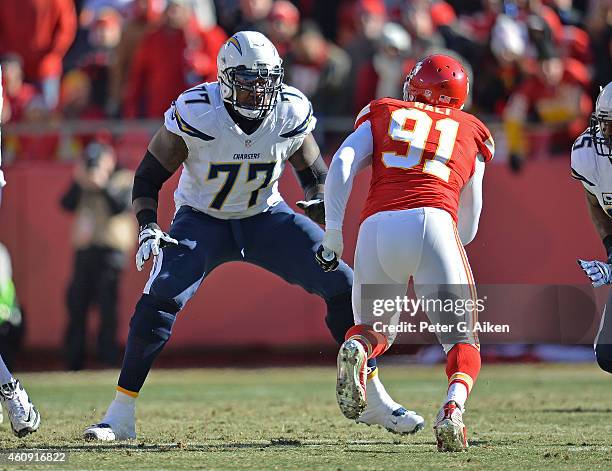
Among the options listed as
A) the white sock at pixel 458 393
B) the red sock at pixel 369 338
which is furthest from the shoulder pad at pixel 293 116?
the white sock at pixel 458 393

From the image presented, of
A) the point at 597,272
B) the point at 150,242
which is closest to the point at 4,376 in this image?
the point at 150,242

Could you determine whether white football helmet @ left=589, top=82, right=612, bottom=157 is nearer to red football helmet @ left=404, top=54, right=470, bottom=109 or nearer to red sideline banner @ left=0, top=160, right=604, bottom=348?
red football helmet @ left=404, top=54, right=470, bottom=109

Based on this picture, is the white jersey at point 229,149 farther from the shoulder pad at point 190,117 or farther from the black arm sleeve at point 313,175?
the black arm sleeve at point 313,175

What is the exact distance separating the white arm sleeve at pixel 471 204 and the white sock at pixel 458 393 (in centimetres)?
82

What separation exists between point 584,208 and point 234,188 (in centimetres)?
486

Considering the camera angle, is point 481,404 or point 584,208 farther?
point 584,208

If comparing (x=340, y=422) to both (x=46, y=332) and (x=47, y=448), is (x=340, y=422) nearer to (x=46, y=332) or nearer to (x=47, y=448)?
(x=47, y=448)

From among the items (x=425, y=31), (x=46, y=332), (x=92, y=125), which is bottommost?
(x=46, y=332)

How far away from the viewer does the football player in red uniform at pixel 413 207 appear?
564 centimetres

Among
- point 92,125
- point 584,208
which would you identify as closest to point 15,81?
point 92,125

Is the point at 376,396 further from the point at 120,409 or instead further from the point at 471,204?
the point at 120,409

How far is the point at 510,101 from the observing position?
10602 millimetres

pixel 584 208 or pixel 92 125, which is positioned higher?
pixel 92 125

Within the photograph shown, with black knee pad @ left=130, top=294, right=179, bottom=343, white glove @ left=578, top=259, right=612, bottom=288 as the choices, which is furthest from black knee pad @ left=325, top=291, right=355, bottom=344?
white glove @ left=578, top=259, right=612, bottom=288
